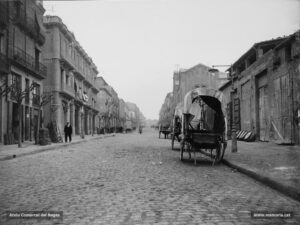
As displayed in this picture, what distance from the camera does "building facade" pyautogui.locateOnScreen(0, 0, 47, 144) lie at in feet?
67.1

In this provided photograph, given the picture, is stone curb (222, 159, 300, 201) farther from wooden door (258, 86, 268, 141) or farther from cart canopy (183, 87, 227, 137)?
wooden door (258, 86, 268, 141)

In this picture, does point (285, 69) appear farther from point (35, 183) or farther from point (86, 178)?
point (35, 183)

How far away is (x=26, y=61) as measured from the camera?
24250 mm

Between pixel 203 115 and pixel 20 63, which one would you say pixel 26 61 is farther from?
pixel 203 115

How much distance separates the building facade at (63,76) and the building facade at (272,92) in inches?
641

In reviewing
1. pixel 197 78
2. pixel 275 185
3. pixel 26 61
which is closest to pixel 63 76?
pixel 26 61

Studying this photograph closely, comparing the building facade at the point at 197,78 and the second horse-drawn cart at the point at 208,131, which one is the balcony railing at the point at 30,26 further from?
the building facade at the point at 197,78

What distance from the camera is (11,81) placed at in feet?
73.3

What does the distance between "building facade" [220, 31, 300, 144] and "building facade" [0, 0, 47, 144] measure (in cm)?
1451

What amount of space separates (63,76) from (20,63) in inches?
524

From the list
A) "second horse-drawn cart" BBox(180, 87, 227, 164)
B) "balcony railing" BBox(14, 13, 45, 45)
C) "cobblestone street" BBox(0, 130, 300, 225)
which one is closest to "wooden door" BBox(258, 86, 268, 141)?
"second horse-drawn cart" BBox(180, 87, 227, 164)

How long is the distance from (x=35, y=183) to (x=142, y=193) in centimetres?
251

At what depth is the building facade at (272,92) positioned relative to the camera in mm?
15445

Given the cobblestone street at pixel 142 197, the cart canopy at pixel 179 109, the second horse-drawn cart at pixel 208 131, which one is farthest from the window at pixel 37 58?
the cobblestone street at pixel 142 197
